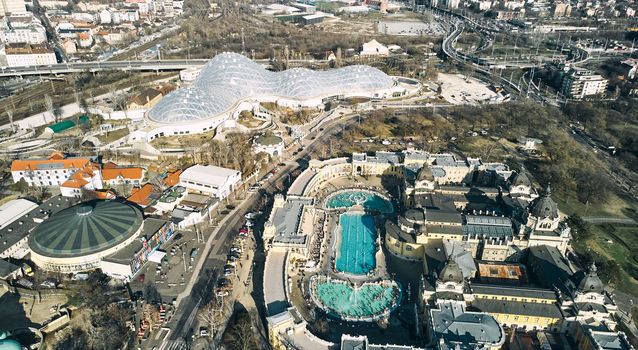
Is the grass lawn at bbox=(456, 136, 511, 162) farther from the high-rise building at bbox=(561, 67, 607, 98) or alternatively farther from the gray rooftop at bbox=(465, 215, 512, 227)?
the high-rise building at bbox=(561, 67, 607, 98)

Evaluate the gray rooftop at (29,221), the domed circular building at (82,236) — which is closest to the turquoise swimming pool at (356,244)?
the domed circular building at (82,236)

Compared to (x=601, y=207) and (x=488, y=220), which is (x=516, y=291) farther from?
(x=601, y=207)

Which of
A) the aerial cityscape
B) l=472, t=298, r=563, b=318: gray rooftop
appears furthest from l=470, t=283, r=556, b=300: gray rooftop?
l=472, t=298, r=563, b=318: gray rooftop

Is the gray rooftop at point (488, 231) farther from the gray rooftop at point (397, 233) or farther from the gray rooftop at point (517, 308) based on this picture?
the gray rooftop at point (517, 308)

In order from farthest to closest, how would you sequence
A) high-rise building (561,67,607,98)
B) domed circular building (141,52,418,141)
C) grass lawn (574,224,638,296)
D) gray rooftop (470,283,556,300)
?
high-rise building (561,67,607,98), domed circular building (141,52,418,141), grass lawn (574,224,638,296), gray rooftop (470,283,556,300)

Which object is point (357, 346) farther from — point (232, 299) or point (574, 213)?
point (574, 213)

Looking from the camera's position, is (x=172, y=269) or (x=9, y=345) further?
(x=172, y=269)

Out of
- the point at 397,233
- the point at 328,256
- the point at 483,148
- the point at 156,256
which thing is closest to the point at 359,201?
the point at 397,233
